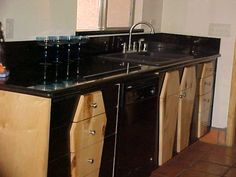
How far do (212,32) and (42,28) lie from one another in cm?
211

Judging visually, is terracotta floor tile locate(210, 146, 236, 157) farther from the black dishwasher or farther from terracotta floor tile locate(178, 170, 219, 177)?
the black dishwasher

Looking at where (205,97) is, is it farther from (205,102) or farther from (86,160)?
(86,160)

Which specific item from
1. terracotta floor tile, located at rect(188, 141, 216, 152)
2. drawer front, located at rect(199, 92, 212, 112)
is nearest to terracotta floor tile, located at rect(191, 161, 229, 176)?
terracotta floor tile, located at rect(188, 141, 216, 152)

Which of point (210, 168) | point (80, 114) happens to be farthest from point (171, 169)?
point (80, 114)

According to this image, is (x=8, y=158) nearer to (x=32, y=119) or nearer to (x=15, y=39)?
(x=32, y=119)

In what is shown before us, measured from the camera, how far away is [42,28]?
9.70 feet

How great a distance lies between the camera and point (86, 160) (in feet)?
8.17

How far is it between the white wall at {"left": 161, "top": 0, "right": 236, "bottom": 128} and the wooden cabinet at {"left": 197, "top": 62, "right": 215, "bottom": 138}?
0.41 ft

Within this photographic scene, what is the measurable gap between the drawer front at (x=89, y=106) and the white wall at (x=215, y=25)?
225 centimetres

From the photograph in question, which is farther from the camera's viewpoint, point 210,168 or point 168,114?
point 210,168

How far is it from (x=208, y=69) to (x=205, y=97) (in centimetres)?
28

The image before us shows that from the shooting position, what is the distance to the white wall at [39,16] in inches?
106

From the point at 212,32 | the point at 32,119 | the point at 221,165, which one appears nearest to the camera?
the point at 32,119

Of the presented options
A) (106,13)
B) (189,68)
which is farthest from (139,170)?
(106,13)
